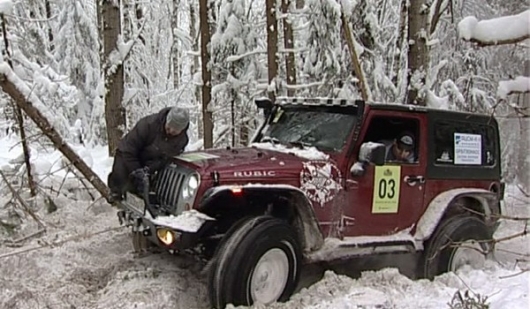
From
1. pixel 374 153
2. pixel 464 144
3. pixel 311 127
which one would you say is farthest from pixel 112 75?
pixel 464 144

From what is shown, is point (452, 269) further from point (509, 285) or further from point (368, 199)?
point (368, 199)

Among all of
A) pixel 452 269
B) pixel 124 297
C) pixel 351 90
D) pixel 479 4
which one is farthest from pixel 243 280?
pixel 479 4

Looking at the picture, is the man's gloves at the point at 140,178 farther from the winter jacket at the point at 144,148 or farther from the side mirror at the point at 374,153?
the side mirror at the point at 374,153

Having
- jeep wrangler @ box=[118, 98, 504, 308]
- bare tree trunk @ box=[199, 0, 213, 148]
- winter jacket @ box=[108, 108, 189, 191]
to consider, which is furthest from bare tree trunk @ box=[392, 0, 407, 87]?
winter jacket @ box=[108, 108, 189, 191]

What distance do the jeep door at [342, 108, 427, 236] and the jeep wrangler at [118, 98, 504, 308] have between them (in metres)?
0.01

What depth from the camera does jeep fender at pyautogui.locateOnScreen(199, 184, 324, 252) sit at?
191 inches

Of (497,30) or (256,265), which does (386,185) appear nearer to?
(256,265)

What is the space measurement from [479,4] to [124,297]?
47.2ft

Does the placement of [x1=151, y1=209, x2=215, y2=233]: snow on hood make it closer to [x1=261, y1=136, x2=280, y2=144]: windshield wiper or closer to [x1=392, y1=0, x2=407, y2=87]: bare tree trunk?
[x1=261, y1=136, x2=280, y2=144]: windshield wiper

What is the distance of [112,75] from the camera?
359 inches

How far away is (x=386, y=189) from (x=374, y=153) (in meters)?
0.68

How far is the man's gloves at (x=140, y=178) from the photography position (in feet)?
17.1

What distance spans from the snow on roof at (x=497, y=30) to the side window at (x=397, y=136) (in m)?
3.07

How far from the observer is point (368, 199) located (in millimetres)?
5672
